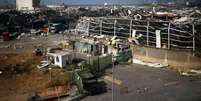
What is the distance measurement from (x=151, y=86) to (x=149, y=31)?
29.7 feet

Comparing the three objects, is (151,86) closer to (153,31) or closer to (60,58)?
(60,58)

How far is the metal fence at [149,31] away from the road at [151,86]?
10.6ft

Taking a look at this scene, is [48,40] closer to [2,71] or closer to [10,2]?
[2,71]

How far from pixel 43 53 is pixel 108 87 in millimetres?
11780

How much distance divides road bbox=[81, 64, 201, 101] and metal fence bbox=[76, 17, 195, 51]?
3232 mm

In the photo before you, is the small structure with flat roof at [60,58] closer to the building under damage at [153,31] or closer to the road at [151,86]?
the road at [151,86]

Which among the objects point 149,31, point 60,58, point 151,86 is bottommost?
point 151,86

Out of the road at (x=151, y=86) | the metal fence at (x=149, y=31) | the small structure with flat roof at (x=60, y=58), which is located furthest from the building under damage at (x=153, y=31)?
the small structure with flat roof at (x=60, y=58)

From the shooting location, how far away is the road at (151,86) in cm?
1930

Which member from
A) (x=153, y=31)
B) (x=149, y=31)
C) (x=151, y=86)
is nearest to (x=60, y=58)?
(x=151, y=86)

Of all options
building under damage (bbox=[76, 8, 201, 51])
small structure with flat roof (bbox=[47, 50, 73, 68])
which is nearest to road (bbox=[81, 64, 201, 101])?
building under damage (bbox=[76, 8, 201, 51])

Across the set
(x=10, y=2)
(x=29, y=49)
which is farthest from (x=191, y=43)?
(x=10, y=2)

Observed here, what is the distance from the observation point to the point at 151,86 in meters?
21.5

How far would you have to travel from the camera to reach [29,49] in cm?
3391
